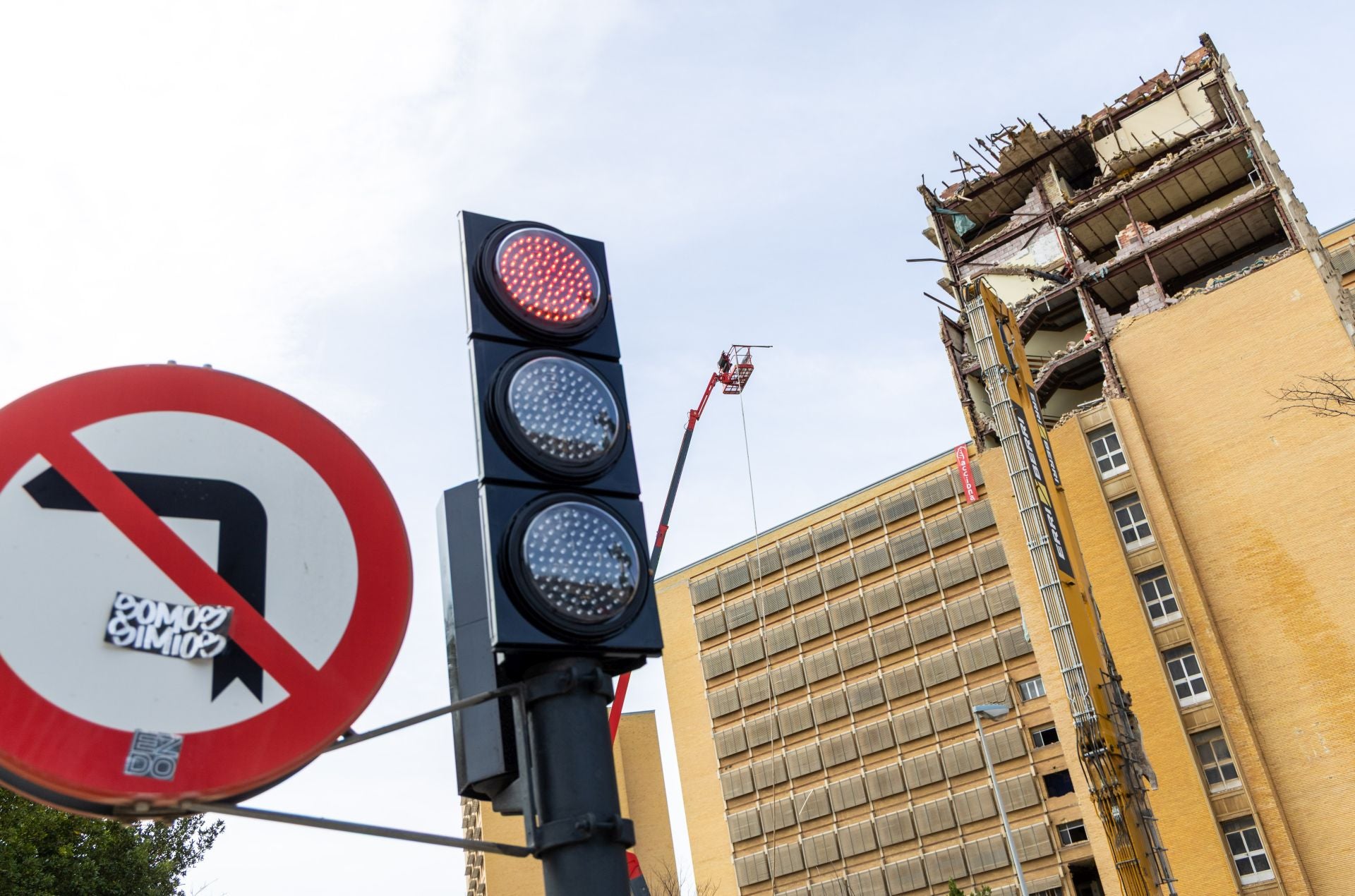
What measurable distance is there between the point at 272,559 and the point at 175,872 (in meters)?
24.7

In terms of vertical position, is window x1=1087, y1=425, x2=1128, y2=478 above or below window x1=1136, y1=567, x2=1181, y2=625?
above

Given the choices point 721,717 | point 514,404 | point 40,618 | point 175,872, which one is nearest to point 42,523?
point 40,618

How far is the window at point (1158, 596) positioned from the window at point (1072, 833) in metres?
10.0

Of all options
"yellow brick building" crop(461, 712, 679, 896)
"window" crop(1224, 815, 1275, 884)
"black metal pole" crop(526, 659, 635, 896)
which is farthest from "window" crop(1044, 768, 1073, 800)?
"black metal pole" crop(526, 659, 635, 896)

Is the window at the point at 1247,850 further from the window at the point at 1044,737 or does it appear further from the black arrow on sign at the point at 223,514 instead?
the black arrow on sign at the point at 223,514

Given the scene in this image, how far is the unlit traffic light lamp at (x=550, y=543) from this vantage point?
2494 millimetres

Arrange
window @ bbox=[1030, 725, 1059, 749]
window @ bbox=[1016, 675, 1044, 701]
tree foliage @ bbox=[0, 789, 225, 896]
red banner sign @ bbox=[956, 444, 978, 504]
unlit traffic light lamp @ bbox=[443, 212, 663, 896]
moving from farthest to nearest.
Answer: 1. red banner sign @ bbox=[956, 444, 978, 504]
2. window @ bbox=[1016, 675, 1044, 701]
3. window @ bbox=[1030, 725, 1059, 749]
4. tree foliage @ bbox=[0, 789, 225, 896]
5. unlit traffic light lamp @ bbox=[443, 212, 663, 896]

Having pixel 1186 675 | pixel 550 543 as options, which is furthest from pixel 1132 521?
pixel 550 543

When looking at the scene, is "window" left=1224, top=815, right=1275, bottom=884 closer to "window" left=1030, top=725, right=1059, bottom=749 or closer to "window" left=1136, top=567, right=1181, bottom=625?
"window" left=1136, top=567, right=1181, bottom=625

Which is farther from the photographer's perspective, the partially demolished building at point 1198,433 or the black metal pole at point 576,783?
the partially demolished building at point 1198,433

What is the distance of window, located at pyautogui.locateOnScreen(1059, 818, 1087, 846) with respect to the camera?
166ft

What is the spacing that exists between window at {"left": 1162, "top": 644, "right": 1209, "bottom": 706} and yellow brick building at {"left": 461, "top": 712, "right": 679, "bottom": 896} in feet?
166

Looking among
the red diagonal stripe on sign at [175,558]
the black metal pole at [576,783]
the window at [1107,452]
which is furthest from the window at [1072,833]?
the red diagonal stripe on sign at [175,558]

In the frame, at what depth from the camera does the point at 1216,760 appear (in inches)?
1761
